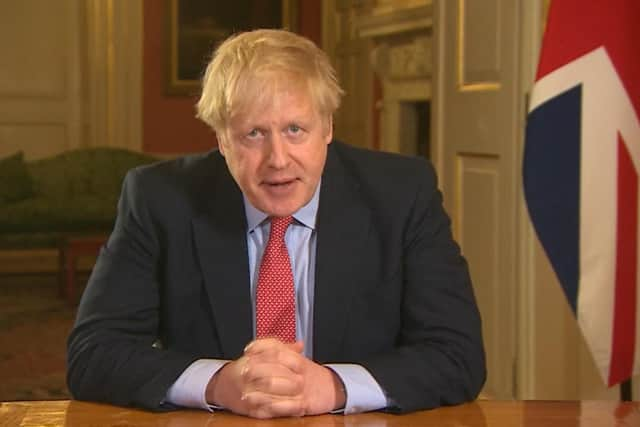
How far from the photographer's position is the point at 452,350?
1750mm

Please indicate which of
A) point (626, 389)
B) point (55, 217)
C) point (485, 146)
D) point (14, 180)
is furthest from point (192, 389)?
point (14, 180)

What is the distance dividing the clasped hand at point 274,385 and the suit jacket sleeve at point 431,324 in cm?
9

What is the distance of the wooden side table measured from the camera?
693 centimetres

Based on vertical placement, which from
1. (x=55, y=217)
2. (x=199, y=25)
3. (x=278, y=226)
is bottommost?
(x=55, y=217)

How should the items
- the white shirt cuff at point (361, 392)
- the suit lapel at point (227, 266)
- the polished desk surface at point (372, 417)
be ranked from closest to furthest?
the polished desk surface at point (372, 417) → the white shirt cuff at point (361, 392) → the suit lapel at point (227, 266)

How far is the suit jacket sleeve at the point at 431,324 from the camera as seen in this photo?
1628 mm

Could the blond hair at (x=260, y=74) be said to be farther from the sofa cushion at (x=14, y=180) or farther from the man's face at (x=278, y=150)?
the sofa cushion at (x=14, y=180)

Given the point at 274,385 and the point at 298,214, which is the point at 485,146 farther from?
the point at 274,385

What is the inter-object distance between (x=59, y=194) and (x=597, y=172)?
577cm

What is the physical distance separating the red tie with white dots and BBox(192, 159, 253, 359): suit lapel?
2 cm


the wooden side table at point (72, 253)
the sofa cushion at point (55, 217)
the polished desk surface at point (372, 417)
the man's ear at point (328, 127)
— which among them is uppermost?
the man's ear at point (328, 127)

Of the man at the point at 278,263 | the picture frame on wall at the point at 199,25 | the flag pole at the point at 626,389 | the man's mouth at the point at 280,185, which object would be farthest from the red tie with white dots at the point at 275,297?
the picture frame on wall at the point at 199,25

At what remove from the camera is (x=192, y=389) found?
1570mm

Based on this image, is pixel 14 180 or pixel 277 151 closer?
pixel 277 151
